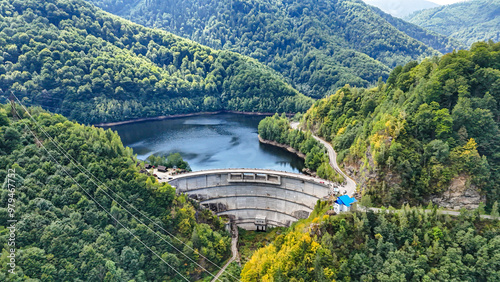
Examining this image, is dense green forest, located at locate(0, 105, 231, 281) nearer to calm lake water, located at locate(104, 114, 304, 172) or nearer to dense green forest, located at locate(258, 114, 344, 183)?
dense green forest, located at locate(258, 114, 344, 183)

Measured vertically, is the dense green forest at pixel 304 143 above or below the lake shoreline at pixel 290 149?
above

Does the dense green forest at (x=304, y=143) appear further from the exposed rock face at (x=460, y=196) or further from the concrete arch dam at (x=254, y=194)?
the exposed rock face at (x=460, y=196)

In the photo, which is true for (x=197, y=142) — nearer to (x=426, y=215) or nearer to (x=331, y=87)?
(x=426, y=215)

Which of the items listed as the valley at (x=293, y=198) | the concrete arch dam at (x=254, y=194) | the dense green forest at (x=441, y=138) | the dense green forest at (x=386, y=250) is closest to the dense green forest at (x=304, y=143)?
the valley at (x=293, y=198)

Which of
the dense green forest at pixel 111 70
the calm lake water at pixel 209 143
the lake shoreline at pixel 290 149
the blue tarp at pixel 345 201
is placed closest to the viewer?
the blue tarp at pixel 345 201

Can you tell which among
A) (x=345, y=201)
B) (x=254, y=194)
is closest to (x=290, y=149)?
(x=254, y=194)

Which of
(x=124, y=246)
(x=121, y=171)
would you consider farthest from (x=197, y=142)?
(x=124, y=246)
